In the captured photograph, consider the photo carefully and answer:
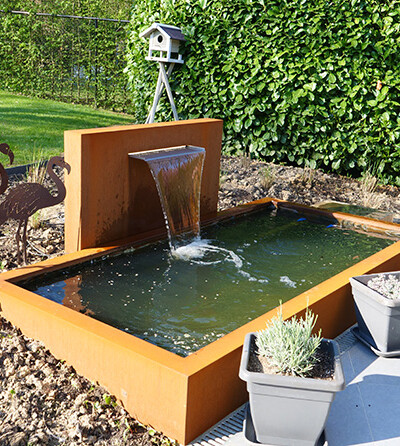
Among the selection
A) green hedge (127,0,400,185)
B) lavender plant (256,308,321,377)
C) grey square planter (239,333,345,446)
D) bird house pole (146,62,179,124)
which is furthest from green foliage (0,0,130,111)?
grey square planter (239,333,345,446)

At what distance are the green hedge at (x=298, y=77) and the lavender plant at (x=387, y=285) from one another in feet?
13.4

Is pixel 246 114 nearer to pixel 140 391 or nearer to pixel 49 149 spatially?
pixel 49 149

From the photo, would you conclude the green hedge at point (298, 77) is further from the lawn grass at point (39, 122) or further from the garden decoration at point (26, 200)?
the garden decoration at point (26, 200)

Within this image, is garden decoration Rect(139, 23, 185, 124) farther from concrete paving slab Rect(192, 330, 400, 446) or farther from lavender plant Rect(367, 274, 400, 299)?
concrete paving slab Rect(192, 330, 400, 446)

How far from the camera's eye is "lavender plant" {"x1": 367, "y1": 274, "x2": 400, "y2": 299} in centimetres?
323

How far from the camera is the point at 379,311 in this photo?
10.5ft

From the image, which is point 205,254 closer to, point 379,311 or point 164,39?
point 379,311

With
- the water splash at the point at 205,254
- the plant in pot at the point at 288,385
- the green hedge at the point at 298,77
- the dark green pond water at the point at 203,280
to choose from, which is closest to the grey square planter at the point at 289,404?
the plant in pot at the point at 288,385

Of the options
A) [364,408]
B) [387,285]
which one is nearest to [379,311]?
[387,285]

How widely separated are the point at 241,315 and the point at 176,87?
573cm

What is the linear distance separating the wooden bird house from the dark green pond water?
Result: 11.7ft

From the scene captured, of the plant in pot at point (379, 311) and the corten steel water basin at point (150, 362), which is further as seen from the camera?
the plant in pot at point (379, 311)

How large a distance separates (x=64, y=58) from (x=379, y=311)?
36.3ft

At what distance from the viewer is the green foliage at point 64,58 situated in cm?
1208
